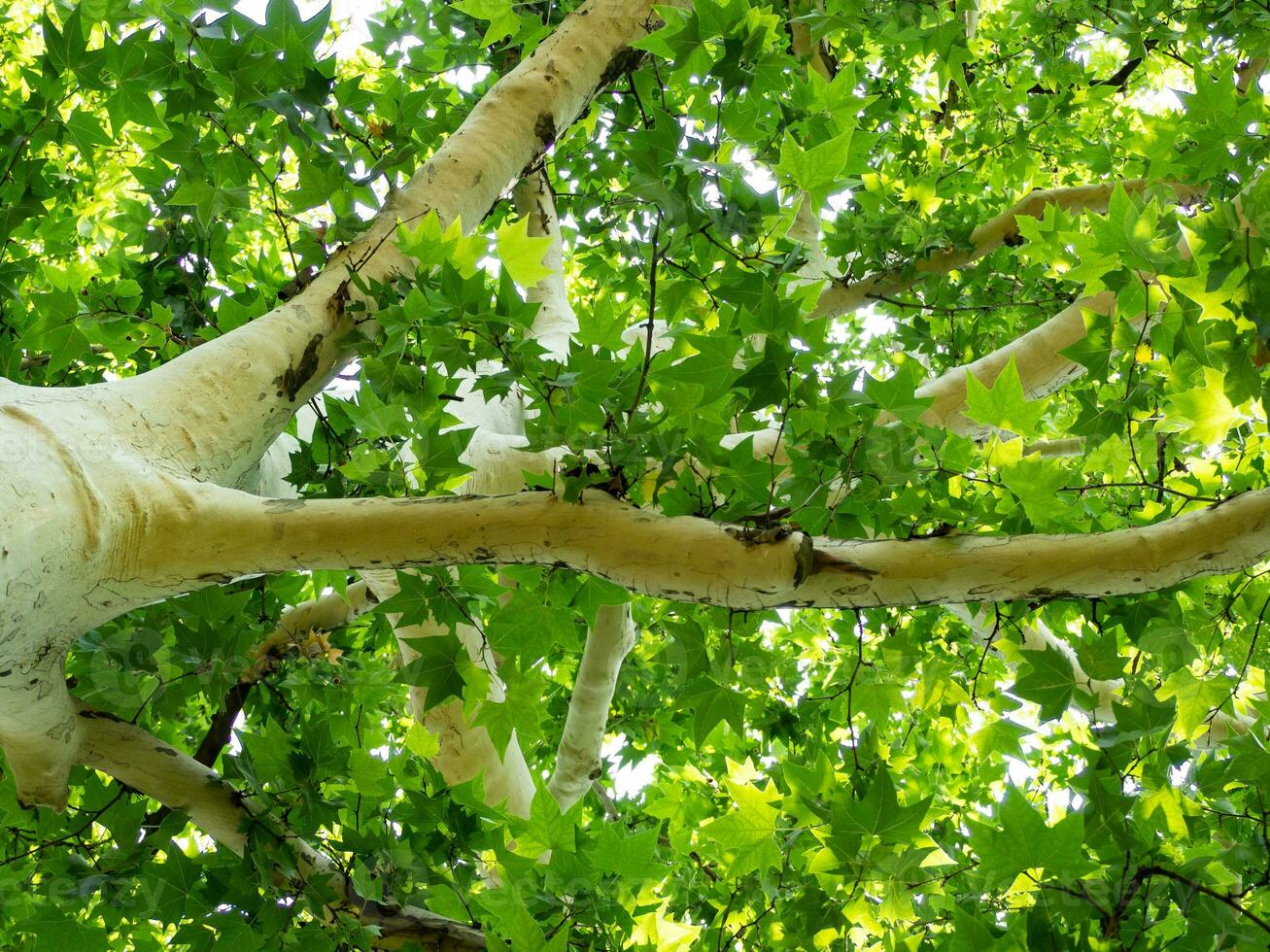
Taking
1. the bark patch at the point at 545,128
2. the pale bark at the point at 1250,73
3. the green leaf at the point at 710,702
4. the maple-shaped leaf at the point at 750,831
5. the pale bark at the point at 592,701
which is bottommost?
the maple-shaped leaf at the point at 750,831

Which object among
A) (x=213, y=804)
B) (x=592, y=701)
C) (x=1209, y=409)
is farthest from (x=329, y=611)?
(x=1209, y=409)

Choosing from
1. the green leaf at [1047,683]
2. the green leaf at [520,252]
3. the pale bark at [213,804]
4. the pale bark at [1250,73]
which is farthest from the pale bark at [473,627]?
the pale bark at [1250,73]

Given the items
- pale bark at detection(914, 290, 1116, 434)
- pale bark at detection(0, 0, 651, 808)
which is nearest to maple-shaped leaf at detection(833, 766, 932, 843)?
pale bark at detection(0, 0, 651, 808)

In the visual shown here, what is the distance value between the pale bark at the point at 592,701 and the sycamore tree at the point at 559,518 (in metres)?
0.46

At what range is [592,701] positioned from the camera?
332cm

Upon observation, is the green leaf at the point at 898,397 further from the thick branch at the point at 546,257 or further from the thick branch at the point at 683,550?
the thick branch at the point at 546,257

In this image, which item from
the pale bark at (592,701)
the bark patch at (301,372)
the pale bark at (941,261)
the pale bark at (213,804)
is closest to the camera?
the bark patch at (301,372)

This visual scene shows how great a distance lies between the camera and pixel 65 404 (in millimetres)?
1389

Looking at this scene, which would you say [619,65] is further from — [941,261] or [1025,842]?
[1025,842]

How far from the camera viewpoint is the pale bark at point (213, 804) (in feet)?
6.13

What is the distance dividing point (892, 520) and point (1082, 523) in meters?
0.82

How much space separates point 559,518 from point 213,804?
3.79 feet

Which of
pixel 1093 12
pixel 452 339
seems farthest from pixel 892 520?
pixel 1093 12

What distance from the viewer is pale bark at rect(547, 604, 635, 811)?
3.22m
